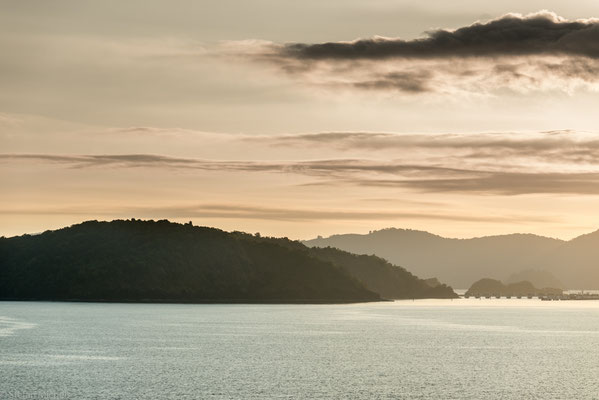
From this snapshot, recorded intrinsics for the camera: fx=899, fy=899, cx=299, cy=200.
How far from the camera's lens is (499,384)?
137750 mm

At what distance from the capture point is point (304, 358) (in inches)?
6939

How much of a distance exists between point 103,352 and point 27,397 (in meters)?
72.0

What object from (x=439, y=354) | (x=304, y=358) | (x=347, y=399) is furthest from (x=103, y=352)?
(x=347, y=399)

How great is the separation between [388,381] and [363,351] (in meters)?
55.4

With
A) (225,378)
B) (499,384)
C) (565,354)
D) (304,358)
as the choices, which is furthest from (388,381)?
(565,354)

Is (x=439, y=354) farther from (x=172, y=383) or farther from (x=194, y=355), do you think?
(x=172, y=383)

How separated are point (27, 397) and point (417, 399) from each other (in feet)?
169

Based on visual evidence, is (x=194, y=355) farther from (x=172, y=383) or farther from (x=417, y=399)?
(x=417, y=399)

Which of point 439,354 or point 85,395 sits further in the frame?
point 439,354

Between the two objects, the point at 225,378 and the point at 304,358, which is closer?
the point at 225,378

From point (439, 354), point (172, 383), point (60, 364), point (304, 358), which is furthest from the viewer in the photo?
point (439, 354)

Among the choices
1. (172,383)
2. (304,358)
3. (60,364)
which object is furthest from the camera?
(304,358)

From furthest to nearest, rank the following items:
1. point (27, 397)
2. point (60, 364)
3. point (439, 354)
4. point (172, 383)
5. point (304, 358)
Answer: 1. point (439, 354)
2. point (304, 358)
3. point (60, 364)
4. point (172, 383)
5. point (27, 397)

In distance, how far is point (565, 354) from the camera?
647 ft
